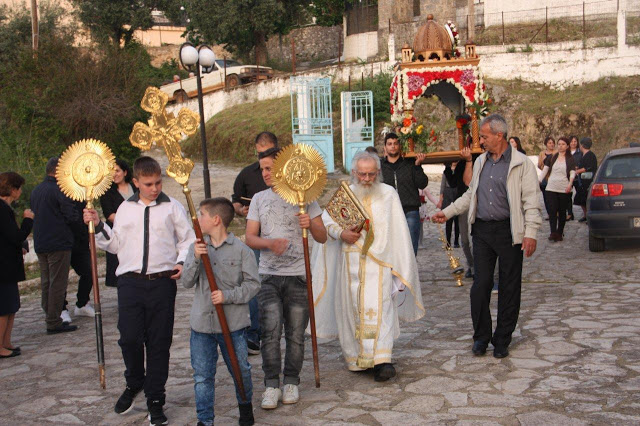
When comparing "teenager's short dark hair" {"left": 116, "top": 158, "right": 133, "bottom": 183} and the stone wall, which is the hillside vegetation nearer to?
the stone wall

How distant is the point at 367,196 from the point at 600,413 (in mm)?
2470

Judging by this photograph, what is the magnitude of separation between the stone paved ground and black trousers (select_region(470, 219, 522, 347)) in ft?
0.85

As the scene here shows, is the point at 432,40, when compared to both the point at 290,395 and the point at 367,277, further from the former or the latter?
the point at 290,395

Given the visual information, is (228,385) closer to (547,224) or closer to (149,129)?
(149,129)

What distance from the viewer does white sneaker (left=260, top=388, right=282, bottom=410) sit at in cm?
595

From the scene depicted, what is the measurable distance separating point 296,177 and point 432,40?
244 inches

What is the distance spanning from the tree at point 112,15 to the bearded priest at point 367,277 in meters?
41.6

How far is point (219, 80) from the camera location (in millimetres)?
41281

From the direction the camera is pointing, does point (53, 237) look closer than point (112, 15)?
Yes

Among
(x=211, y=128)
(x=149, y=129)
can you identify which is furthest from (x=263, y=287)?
(x=211, y=128)

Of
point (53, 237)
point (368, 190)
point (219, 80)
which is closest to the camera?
point (368, 190)

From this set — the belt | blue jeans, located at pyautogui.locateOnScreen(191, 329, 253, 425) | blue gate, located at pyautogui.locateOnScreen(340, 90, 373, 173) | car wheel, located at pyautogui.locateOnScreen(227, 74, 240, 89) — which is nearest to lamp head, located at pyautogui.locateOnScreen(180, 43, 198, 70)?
the belt

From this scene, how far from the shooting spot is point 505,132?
6.94 meters

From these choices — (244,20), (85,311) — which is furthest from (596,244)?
(244,20)
